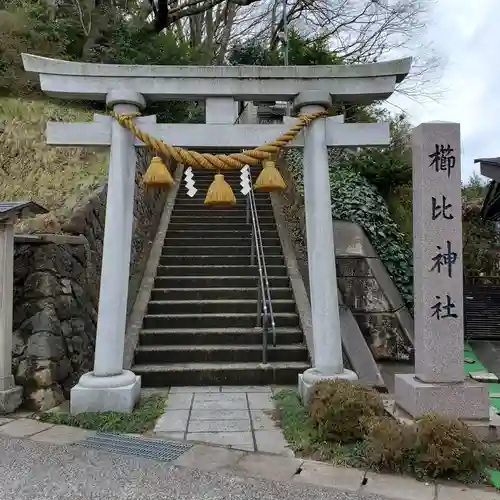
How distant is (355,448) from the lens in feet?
12.3

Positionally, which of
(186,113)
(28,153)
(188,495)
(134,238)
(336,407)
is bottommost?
(188,495)

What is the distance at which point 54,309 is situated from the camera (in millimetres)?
5520

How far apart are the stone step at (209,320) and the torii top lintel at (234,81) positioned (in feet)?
10.2

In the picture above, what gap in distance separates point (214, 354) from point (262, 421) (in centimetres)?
170

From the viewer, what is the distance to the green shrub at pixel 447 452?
130 inches

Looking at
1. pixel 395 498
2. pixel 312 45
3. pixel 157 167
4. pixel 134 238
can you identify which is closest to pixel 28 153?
pixel 134 238

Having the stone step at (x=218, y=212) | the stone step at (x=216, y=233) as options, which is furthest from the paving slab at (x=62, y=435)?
the stone step at (x=218, y=212)

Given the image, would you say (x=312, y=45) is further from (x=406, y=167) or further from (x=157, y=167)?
(x=157, y=167)

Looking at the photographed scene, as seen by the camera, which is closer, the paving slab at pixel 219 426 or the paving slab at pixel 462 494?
the paving slab at pixel 462 494

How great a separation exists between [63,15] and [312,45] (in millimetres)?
7647

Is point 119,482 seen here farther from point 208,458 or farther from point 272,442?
point 272,442

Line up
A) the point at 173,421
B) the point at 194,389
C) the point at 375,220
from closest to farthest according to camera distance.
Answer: the point at 173,421, the point at 194,389, the point at 375,220

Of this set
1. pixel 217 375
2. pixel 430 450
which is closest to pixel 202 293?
pixel 217 375

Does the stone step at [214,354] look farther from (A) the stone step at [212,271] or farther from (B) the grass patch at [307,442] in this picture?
(A) the stone step at [212,271]
